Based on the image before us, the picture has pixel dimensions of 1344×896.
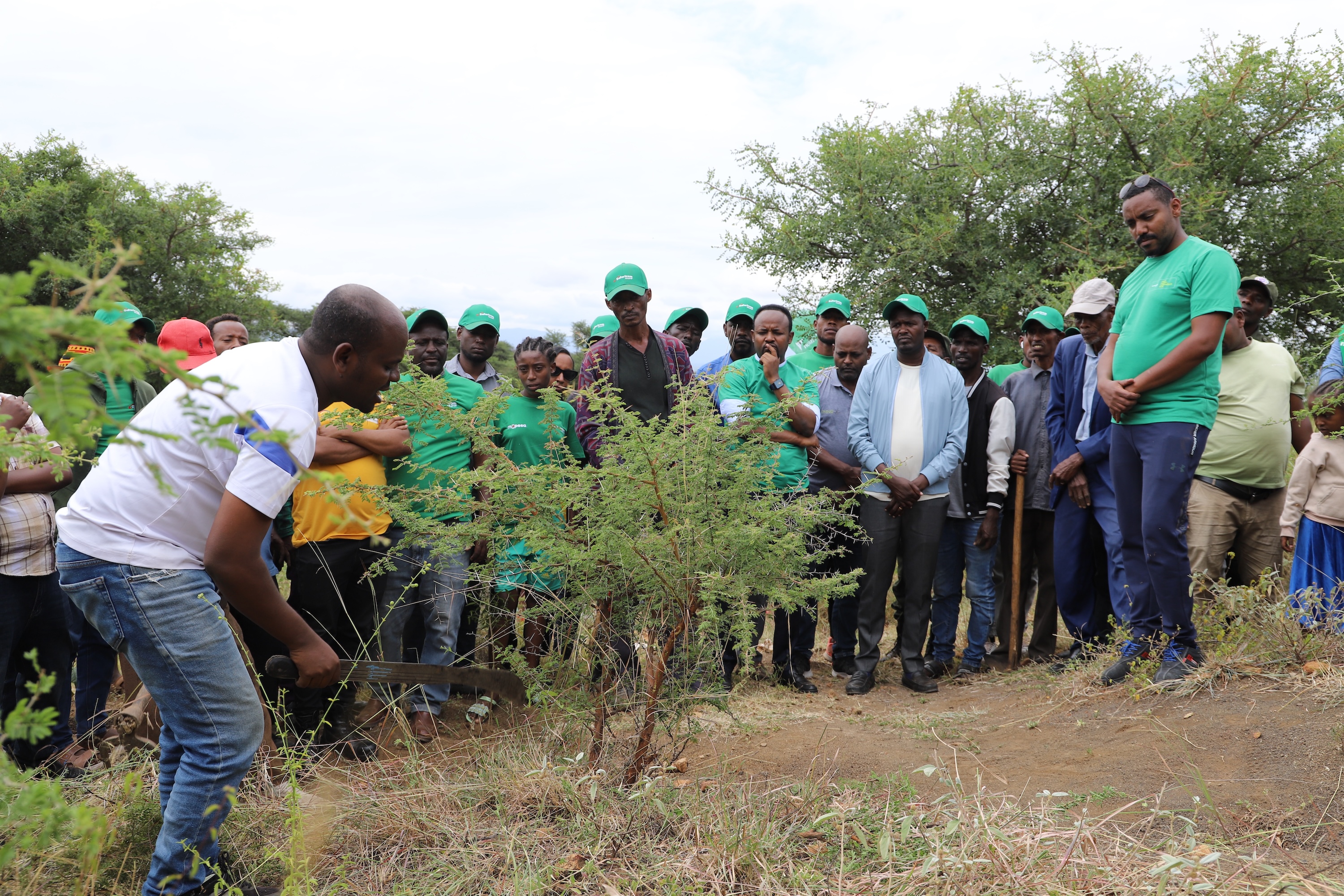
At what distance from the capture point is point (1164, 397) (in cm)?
466

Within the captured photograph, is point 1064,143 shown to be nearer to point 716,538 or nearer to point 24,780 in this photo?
point 716,538

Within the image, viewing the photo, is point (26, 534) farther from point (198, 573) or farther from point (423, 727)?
point (198, 573)

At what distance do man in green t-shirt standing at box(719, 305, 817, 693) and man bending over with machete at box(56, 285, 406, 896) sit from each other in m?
2.78

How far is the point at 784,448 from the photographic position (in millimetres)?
6125

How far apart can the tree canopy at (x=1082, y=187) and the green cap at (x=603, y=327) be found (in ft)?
19.2

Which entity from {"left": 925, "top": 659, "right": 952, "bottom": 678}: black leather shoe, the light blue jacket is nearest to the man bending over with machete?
the light blue jacket

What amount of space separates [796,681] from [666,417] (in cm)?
221

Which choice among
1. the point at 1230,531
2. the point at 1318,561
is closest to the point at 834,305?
the point at 1230,531

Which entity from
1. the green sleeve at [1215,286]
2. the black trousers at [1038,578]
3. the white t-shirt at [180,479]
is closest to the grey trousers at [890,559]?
the black trousers at [1038,578]

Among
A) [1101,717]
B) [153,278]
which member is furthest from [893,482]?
[153,278]

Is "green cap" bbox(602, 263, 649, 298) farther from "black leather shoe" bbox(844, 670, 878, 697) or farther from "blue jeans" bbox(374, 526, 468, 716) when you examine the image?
"black leather shoe" bbox(844, 670, 878, 697)

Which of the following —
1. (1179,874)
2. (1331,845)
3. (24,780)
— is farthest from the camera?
(1331,845)

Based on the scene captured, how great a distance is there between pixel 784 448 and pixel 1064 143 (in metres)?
7.80

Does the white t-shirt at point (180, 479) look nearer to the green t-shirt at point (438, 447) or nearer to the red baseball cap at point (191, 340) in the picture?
the green t-shirt at point (438, 447)
